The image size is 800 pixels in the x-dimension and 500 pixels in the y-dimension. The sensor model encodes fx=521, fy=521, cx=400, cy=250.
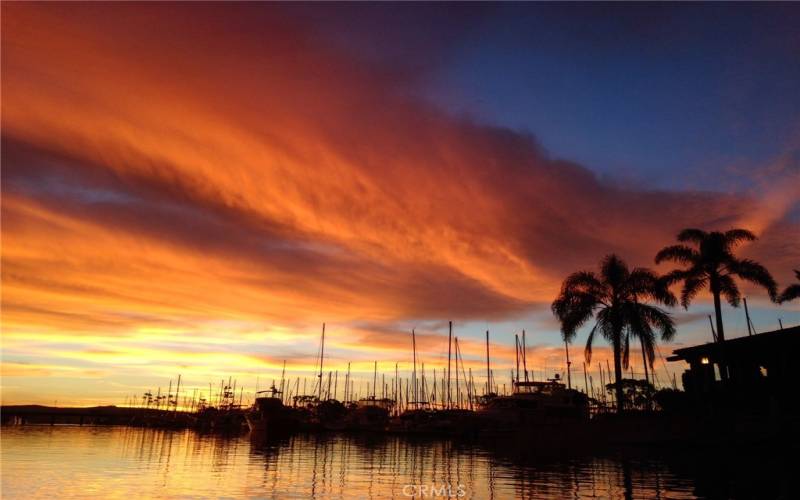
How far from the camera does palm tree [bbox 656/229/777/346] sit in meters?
38.8

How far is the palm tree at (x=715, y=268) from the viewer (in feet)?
127

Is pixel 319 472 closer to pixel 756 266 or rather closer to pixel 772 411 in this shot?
pixel 772 411

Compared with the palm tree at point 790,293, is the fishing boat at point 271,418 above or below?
→ below

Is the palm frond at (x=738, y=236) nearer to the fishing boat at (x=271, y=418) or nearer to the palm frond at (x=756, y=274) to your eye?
the palm frond at (x=756, y=274)

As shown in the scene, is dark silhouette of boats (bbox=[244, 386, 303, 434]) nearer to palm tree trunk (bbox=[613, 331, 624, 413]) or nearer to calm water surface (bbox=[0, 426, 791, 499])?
calm water surface (bbox=[0, 426, 791, 499])

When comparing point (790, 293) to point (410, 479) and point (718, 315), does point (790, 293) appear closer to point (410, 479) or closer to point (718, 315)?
point (718, 315)

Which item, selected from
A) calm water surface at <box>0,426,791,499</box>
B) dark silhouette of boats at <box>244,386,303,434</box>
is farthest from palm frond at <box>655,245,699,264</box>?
dark silhouette of boats at <box>244,386,303,434</box>

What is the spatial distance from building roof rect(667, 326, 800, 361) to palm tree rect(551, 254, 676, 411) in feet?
8.84

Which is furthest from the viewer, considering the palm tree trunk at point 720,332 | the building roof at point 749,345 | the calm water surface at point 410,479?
the palm tree trunk at point 720,332

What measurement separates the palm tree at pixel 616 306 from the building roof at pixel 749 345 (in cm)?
269

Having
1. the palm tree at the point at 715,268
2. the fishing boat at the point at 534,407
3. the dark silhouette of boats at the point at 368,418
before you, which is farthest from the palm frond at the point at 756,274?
the dark silhouette of boats at the point at 368,418

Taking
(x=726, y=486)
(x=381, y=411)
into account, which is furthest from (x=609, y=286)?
(x=381, y=411)

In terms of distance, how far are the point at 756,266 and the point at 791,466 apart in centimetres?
1867

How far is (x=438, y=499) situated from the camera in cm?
1912
